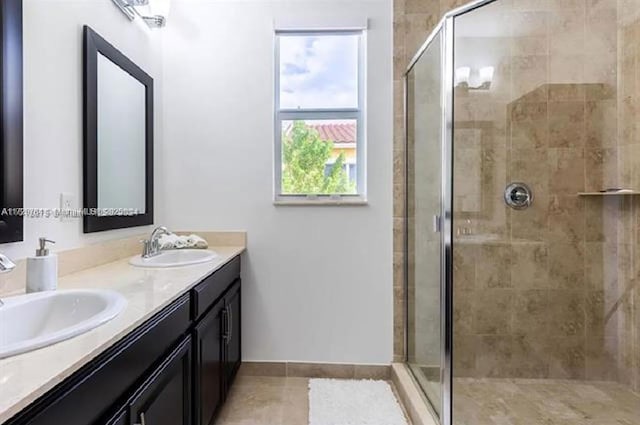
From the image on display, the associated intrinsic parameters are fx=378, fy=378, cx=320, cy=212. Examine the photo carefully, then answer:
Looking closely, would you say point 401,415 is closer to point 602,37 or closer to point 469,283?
point 469,283

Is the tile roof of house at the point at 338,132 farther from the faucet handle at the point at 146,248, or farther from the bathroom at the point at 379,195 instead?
the faucet handle at the point at 146,248

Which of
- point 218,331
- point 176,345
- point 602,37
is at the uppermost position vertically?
point 602,37

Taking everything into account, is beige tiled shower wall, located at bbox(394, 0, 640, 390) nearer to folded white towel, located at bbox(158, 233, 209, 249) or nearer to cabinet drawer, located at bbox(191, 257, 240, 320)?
A: cabinet drawer, located at bbox(191, 257, 240, 320)

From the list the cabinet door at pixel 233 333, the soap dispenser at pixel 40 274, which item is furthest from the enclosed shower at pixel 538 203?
the soap dispenser at pixel 40 274

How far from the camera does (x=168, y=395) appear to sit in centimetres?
118

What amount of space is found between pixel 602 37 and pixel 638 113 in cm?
50

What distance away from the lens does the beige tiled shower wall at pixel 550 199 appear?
219 cm

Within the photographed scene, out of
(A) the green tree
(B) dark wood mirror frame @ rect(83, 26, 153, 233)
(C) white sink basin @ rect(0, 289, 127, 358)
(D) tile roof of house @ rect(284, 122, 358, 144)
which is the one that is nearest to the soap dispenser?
(C) white sink basin @ rect(0, 289, 127, 358)

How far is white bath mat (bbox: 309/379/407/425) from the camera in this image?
1937 millimetres

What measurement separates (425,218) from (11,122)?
1.88m

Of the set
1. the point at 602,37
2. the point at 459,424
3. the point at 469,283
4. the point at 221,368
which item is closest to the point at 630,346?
the point at 469,283

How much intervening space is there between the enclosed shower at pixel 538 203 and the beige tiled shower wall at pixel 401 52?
73 millimetres

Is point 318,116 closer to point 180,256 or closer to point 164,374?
point 180,256

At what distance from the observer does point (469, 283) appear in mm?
2252
